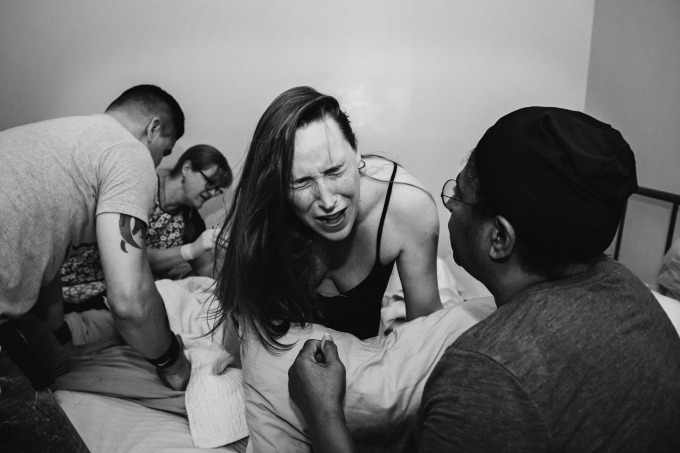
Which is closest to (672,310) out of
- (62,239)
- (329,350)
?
(329,350)

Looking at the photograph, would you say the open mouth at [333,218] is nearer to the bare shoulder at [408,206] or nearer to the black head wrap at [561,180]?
the bare shoulder at [408,206]

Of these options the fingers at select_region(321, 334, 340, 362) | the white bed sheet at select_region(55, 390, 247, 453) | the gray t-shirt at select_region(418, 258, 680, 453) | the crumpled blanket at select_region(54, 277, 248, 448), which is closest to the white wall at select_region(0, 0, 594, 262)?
the crumpled blanket at select_region(54, 277, 248, 448)

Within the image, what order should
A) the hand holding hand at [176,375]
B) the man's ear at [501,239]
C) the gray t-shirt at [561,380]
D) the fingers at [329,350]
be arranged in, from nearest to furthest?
the gray t-shirt at [561,380]
the man's ear at [501,239]
the fingers at [329,350]
the hand holding hand at [176,375]

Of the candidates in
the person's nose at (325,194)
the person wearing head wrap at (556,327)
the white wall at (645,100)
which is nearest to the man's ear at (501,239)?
the person wearing head wrap at (556,327)

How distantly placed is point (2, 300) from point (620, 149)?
1.49 metres

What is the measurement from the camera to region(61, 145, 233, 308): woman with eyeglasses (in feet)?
7.84

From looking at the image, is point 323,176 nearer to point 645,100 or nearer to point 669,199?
point 669,199

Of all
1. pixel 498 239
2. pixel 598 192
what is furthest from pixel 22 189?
pixel 598 192

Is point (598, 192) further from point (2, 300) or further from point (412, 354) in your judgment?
point (2, 300)

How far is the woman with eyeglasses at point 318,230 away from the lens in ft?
4.04

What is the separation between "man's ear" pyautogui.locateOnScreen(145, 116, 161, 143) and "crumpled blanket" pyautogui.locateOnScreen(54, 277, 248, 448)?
654 mm

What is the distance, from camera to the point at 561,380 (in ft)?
2.20

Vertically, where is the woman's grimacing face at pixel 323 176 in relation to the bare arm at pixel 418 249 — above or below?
above

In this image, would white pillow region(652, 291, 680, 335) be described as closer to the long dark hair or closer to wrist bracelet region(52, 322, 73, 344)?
the long dark hair
